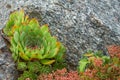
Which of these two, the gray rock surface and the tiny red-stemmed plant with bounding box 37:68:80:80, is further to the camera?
the gray rock surface

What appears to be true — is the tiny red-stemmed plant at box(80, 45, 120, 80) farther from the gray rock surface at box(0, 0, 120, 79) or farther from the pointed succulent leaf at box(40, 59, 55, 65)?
the gray rock surface at box(0, 0, 120, 79)

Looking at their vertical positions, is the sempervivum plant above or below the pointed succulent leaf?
above

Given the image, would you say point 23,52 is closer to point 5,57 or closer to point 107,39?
point 5,57

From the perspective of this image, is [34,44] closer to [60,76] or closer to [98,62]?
[60,76]

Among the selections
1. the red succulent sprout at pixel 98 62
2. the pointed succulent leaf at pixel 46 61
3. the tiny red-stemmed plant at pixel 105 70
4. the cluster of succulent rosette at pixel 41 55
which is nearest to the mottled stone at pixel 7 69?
the cluster of succulent rosette at pixel 41 55

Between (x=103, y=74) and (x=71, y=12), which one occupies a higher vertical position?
(x=71, y=12)

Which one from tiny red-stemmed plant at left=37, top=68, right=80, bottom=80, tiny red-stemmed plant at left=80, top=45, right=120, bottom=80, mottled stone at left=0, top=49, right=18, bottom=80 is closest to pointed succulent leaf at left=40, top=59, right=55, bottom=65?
tiny red-stemmed plant at left=37, top=68, right=80, bottom=80

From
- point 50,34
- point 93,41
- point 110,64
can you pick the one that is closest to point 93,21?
point 93,41
